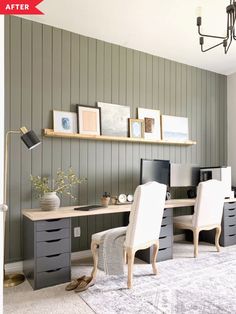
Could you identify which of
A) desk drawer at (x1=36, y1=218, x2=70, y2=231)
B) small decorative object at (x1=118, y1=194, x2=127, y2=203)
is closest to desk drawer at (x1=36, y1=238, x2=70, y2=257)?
desk drawer at (x1=36, y1=218, x2=70, y2=231)

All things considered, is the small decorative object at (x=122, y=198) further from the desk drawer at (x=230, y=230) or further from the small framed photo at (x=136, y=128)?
the desk drawer at (x=230, y=230)

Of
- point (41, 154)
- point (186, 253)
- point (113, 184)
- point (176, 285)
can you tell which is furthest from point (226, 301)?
point (41, 154)

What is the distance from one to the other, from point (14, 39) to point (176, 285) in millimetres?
3014

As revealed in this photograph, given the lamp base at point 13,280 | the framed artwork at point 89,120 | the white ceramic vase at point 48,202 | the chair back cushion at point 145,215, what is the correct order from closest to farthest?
the chair back cushion at point 145,215 < the lamp base at point 13,280 < the white ceramic vase at point 48,202 < the framed artwork at point 89,120

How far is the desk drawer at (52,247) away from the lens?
7.89 ft

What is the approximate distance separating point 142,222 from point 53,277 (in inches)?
38.6

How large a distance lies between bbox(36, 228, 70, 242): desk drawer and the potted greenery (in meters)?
0.29

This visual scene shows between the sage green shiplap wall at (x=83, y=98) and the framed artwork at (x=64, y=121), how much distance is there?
0.07 metres

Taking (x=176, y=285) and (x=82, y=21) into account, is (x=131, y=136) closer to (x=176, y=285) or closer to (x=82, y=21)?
(x=82, y=21)

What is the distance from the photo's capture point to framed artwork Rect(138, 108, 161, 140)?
3.72 m

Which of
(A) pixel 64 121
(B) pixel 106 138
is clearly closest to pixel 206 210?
(B) pixel 106 138

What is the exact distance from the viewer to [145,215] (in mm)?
2432

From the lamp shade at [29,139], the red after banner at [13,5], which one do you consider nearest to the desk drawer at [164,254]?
the lamp shade at [29,139]

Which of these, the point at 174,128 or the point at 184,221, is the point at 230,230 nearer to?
the point at 184,221
